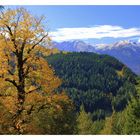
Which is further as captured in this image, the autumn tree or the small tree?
the small tree

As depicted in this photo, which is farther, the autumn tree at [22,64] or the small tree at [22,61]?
the small tree at [22,61]

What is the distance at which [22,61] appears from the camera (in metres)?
18.3

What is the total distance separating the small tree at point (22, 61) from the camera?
58.7ft

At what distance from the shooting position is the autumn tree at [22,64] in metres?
A: 17.8

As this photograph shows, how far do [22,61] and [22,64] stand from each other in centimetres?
13

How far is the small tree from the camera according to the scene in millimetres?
17906

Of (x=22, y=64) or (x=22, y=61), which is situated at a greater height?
(x=22, y=61)

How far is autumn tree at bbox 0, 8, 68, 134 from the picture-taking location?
17.8 metres

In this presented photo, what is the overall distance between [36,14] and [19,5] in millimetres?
833
